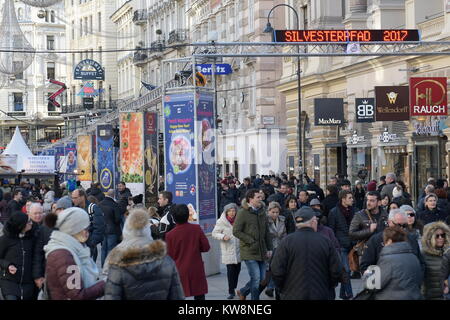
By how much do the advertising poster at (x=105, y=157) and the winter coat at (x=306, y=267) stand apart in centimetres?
2437

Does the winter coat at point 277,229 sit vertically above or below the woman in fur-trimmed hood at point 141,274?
below

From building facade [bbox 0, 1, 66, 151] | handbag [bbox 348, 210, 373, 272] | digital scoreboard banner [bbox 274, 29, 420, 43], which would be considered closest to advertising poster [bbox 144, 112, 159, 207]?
digital scoreboard banner [bbox 274, 29, 420, 43]

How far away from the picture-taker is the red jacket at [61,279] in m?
7.71

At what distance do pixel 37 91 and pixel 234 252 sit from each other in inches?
3613

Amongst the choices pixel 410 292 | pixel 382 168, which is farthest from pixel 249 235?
pixel 382 168

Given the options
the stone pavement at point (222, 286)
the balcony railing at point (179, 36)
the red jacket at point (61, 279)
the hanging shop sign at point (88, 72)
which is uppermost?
the balcony railing at point (179, 36)

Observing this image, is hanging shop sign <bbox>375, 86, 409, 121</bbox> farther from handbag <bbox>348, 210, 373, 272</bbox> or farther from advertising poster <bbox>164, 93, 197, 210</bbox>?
handbag <bbox>348, 210, 373, 272</bbox>

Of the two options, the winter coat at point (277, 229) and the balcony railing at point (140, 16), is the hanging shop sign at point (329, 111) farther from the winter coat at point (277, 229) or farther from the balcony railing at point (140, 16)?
the balcony railing at point (140, 16)

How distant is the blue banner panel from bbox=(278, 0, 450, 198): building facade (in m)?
8.20

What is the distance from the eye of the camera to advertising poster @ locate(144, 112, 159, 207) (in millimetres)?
27859

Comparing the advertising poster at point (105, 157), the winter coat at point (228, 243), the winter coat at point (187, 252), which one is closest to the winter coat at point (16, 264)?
the winter coat at point (187, 252)

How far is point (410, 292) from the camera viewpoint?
871 cm

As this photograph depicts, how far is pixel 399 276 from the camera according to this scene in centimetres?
871

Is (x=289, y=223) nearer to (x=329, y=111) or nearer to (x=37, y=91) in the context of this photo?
(x=329, y=111)
